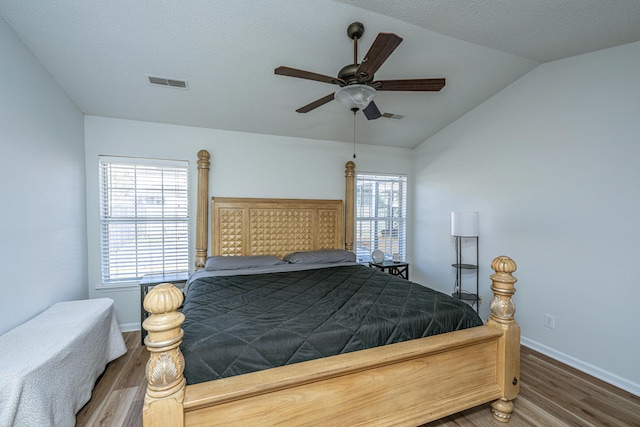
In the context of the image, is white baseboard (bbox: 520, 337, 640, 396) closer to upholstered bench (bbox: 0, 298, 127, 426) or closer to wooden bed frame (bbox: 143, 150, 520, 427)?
wooden bed frame (bbox: 143, 150, 520, 427)

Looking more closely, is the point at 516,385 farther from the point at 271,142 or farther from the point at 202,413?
the point at 271,142

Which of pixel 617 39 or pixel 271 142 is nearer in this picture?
pixel 617 39

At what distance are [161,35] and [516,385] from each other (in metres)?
3.63

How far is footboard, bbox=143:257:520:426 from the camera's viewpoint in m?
1.13

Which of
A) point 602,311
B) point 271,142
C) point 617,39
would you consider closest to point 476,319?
point 602,311

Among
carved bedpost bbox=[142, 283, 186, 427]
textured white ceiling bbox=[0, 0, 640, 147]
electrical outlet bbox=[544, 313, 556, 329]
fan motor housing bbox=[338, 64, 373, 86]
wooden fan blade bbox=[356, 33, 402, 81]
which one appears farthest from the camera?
electrical outlet bbox=[544, 313, 556, 329]

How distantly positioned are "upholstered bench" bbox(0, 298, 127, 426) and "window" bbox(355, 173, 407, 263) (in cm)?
328

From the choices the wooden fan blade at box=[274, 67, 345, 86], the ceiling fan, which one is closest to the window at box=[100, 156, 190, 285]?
the wooden fan blade at box=[274, 67, 345, 86]

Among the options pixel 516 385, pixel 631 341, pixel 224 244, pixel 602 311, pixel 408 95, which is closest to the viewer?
pixel 516 385

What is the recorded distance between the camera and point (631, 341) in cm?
222

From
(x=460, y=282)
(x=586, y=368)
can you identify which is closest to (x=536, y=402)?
(x=586, y=368)

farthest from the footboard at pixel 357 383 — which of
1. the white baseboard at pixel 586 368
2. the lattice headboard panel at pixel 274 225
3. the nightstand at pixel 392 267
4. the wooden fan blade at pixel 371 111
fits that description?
the lattice headboard panel at pixel 274 225

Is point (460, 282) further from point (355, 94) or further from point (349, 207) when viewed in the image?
point (355, 94)

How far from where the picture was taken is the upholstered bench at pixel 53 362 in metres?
1.40
